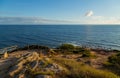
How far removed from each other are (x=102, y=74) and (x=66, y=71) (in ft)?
7.80

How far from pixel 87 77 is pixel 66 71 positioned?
162 cm

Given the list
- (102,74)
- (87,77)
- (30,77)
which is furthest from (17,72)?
(102,74)

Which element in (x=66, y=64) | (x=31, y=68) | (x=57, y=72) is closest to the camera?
(x=57, y=72)

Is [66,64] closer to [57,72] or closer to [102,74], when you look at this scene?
→ [57,72]

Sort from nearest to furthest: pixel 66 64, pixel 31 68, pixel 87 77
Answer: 1. pixel 87 77
2. pixel 31 68
3. pixel 66 64

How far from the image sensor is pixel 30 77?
9.98 meters

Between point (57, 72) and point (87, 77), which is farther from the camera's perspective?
point (57, 72)

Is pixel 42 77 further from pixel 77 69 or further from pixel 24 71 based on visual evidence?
pixel 77 69

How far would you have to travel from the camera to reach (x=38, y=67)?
36.9 feet

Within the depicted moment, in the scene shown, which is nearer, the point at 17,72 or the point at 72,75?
the point at 72,75

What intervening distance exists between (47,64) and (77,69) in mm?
2438

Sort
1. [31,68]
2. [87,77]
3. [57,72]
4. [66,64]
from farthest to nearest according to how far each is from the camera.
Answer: [66,64], [31,68], [57,72], [87,77]

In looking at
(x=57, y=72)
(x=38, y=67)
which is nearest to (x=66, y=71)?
(x=57, y=72)

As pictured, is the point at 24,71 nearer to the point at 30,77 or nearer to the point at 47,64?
the point at 30,77
